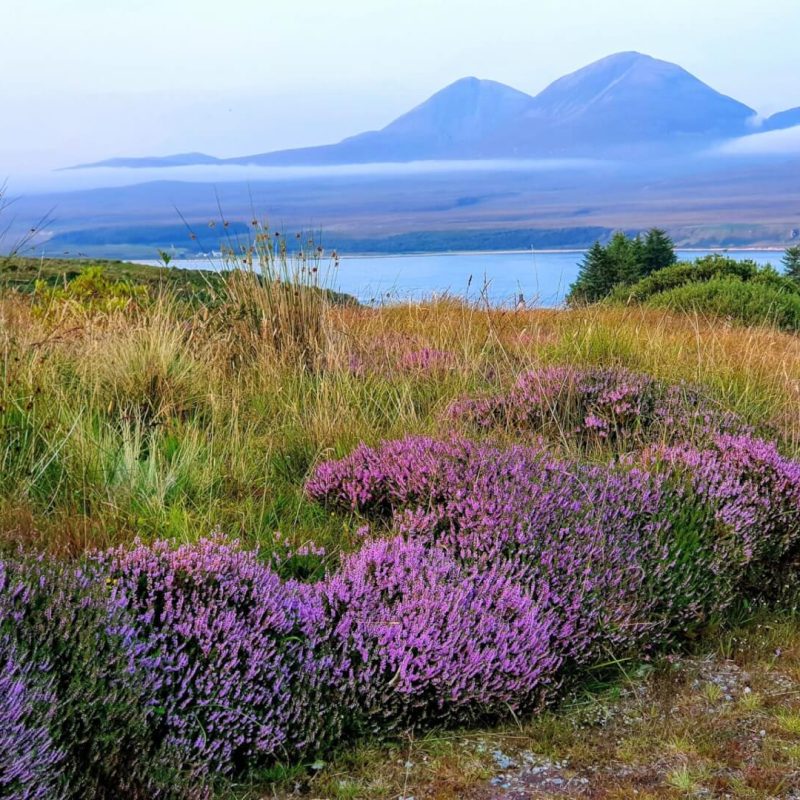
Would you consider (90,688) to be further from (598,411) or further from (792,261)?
(792,261)

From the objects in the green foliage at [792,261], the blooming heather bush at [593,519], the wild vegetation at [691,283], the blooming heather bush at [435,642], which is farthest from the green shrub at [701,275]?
the blooming heather bush at [435,642]

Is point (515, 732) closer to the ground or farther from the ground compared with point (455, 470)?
closer to the ground

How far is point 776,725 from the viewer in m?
→ 3.62

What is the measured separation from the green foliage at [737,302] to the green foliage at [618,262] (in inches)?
234

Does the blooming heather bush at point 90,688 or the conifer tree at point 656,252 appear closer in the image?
the blooming heather bush at point 90,688

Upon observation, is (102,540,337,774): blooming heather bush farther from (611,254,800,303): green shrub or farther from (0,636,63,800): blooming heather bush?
(611,254,800,303): green shrub

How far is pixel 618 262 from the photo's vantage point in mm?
22797

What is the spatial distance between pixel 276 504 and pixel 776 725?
2.44 metres

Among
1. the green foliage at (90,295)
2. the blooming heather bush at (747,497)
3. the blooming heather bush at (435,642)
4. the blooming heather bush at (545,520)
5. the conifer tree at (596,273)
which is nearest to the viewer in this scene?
the blooming heather bush at (435,642)

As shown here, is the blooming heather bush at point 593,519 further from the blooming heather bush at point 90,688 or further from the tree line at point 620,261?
the tree line at point 620,261

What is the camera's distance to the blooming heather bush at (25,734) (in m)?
2.44

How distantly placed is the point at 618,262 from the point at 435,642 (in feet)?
67.2

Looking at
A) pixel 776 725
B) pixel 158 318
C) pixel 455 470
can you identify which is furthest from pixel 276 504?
pixel 158 318

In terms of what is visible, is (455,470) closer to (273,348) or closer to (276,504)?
(276,504)
